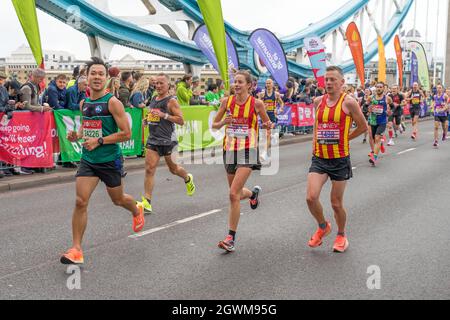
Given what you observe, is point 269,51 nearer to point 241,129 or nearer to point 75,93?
point 75,93

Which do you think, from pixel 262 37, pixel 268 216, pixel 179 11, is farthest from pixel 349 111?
pixel 179 11

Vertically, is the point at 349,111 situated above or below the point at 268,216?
above

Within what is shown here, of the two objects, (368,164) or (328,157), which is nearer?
(328,157)

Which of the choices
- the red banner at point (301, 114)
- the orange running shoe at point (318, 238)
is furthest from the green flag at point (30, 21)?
the red banner at point (301, 114)

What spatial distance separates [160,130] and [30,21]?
446 centimetres

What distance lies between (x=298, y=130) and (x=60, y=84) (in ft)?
39.6

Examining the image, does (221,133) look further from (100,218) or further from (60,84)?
(100,218)

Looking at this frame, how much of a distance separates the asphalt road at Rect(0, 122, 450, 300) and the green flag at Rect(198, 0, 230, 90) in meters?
2.61

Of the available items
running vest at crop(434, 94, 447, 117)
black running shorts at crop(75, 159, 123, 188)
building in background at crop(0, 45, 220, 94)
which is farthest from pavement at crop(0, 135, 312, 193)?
building in background at crop(0, 45, 220, 94)

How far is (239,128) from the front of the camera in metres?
6.29

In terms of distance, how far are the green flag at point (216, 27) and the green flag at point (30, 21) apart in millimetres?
3187

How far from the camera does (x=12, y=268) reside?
5250mm

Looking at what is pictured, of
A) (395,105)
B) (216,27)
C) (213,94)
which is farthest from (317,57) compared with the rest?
(216,27)

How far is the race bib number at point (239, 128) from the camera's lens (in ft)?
20.5
